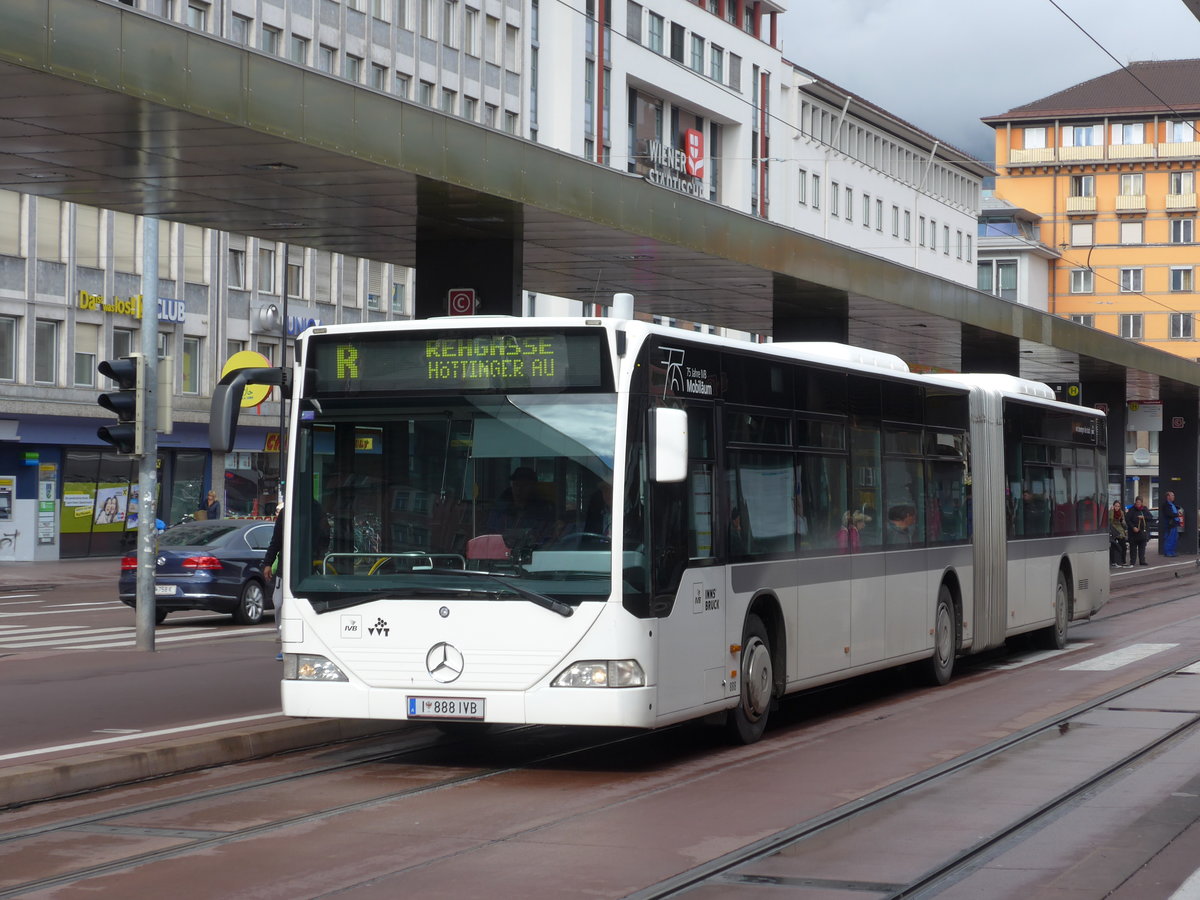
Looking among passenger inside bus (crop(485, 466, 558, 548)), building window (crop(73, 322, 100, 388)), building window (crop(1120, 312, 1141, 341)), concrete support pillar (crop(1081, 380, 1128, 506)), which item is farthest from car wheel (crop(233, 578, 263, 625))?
building window (crop(1120, 312, 1141, 341))

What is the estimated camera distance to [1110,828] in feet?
30.4

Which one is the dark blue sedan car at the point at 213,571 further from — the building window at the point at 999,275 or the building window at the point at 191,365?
the building window at the point at 999,275

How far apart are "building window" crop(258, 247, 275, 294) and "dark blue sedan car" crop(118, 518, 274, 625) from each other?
2830 cm

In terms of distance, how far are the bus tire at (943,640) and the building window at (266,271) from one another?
133 feet

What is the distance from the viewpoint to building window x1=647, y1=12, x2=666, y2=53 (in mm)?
70875

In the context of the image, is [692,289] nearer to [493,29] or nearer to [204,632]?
[204,632]

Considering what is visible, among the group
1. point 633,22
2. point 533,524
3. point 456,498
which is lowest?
point 533,524

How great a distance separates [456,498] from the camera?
436 inches

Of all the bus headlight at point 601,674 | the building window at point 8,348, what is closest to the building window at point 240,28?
the building window at point 8,348

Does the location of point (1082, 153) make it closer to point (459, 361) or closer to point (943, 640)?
point (943, 640)

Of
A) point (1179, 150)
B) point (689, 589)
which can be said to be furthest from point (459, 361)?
point (1179, 150)

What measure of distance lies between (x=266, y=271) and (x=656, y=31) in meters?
22.4

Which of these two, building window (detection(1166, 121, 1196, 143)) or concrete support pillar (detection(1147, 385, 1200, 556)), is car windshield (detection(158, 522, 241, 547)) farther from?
building window (detection(1166, 121, 1196, 143))

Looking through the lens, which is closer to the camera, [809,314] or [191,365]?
[809,314]
